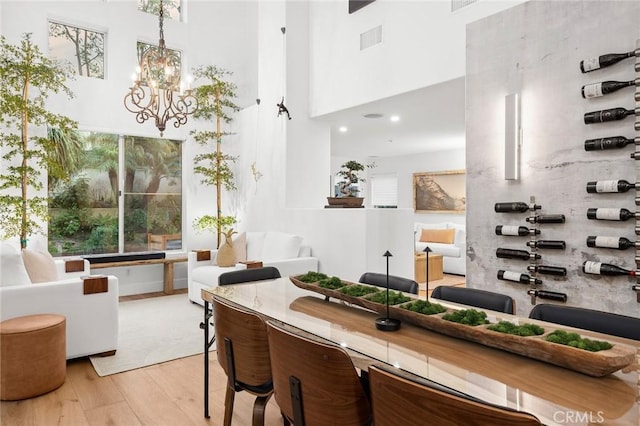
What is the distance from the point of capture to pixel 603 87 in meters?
2.85

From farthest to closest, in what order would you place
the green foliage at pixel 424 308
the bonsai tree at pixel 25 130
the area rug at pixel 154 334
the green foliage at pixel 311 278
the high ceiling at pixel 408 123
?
the bonsai tree at pixel 25 130
the high ceiling at pixel 408 123
the area rug at pixel 154 334
the green foliage at pixel 311 278
the green foliage at pixel 424 308

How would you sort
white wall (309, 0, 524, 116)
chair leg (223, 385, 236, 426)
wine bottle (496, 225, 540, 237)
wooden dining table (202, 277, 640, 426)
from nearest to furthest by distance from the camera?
wooden dining table (202, 277, 640, 426)
chair leg (223, 385, 236, 426)
wine bottle (496, 225, 540, 237)
white wall (309, 0, 524, 116)

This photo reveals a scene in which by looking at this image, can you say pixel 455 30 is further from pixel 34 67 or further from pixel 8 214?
pixel 8 214

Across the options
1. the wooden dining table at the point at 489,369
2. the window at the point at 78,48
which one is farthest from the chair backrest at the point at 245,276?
the window at the point at 78,48

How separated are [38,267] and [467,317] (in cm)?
351

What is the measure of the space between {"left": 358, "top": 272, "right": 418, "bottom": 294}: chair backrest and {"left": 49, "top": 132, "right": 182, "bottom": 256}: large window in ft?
15.8

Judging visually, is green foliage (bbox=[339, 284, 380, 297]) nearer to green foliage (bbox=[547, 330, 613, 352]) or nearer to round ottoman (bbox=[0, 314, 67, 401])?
green foliage (bbox=[547, 330, 613, 352])

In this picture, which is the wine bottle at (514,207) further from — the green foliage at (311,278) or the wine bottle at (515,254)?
the green foliage at (311,278)

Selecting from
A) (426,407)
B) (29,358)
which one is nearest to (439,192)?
(29,358)

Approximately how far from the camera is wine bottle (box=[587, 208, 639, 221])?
2777 mm

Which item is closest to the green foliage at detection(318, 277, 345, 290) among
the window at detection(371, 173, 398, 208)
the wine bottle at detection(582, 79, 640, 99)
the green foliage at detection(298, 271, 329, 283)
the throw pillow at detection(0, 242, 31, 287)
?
the green foliage at detection(298, 271, 329, 283)

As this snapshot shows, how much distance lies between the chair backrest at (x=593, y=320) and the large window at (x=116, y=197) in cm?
585

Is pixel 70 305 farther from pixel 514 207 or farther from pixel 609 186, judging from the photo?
pixel 609 186

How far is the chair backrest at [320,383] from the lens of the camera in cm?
135
